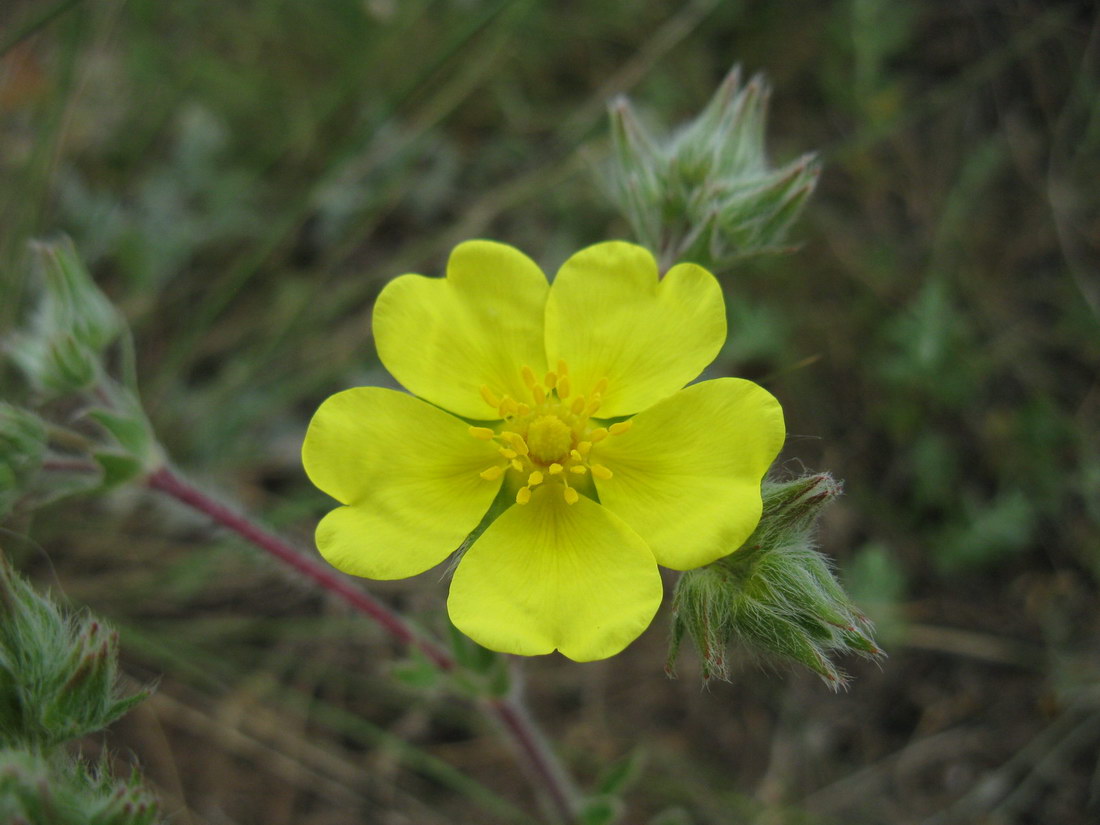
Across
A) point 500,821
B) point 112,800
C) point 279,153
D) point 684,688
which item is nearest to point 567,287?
point 112,800

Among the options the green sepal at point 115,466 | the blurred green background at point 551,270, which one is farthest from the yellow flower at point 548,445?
the blurred green background at point 551,270

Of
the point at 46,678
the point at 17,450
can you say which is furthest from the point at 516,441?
the point at 17,450

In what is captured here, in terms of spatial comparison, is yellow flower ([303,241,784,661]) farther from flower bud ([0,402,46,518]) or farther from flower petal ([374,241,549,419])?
flower bud ([0,402,46,518])

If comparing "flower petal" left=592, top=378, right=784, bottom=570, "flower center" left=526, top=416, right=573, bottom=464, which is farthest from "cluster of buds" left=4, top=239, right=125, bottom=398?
"flower petal" left=592, top=378, right=784, bottom=570

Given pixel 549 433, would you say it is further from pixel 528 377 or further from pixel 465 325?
pixel 465 325

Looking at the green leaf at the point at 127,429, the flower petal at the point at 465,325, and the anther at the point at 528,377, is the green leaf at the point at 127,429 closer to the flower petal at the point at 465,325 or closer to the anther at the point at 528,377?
the flower petal at the point at 465,325

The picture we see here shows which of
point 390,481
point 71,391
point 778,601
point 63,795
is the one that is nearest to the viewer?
point 63,795

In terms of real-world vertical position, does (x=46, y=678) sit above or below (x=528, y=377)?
below
